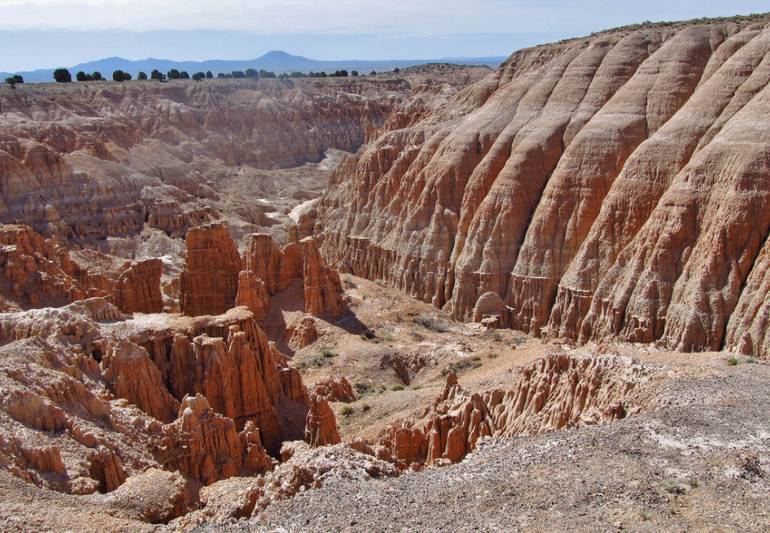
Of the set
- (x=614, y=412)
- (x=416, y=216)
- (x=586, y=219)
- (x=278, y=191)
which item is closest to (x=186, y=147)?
(x=278, y=191)

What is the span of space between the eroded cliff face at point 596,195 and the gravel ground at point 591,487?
19005 mm

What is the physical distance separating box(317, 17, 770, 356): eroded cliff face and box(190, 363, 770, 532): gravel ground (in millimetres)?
19005

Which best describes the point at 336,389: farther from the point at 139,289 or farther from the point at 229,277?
the point at 139,289

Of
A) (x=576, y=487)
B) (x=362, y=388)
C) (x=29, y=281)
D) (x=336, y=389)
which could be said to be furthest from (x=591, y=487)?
(x=29, y=281)

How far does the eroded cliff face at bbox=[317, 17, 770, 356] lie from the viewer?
42.0m

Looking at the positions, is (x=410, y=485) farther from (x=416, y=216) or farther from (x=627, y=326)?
(x=416, y=216)

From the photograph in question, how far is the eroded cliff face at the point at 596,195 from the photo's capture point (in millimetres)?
41969

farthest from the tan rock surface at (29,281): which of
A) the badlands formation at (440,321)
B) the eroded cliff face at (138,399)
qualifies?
the eroded cliff face at (138,399)

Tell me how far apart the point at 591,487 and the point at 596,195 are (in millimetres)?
35435

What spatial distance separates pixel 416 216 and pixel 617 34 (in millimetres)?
22530

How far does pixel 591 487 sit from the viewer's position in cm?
1836

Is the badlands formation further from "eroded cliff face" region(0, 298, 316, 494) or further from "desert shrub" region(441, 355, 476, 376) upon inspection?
"desert shrub" region(441, 355, 476, 376)

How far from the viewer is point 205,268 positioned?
169 ft

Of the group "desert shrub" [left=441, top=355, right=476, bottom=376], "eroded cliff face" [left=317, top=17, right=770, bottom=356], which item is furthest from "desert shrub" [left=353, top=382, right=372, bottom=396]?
"eroded cliff face" [left=317, top=17, right=770, bottom=356]
